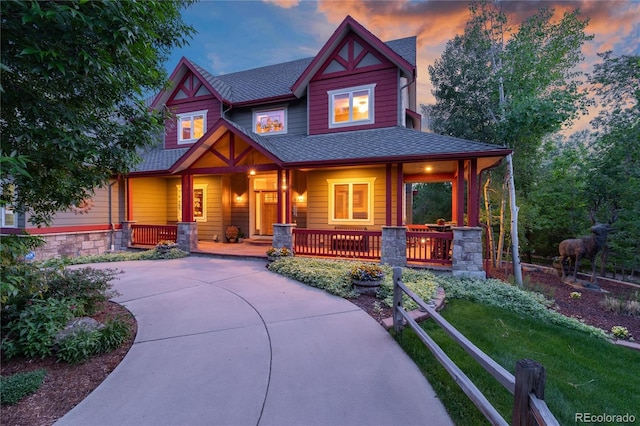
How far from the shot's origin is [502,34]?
9625 millimetres

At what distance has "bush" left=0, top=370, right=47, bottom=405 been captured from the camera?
91.5 inches

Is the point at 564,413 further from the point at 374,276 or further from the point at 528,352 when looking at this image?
the point at 374,276

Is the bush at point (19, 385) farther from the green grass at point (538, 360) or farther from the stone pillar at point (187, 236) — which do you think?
the stone pillar at point (187, 236)

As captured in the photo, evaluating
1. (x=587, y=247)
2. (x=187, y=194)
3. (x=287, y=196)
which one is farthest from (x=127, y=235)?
(x=587, y=247)

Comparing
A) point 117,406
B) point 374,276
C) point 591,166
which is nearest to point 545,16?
point 591,166

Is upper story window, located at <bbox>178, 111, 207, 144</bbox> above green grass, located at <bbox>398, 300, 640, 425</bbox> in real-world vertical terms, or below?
above

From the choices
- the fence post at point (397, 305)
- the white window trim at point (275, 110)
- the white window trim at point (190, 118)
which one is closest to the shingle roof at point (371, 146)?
the white window trim at point (275, 110)

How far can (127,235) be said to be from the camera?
10.5 metres

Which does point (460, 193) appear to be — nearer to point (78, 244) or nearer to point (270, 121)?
point (270, 121)

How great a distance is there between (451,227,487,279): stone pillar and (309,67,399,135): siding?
4514 mm

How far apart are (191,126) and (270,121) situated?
3.75 m

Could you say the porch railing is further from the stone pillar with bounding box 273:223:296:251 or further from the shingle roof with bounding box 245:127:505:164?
the stone pillar with bounding box 273:223:296:251

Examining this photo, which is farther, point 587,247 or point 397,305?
point 587,247

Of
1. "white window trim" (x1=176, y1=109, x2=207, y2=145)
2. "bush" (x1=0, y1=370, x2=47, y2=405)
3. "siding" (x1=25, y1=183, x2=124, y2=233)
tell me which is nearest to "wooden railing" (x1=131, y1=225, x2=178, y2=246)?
"siding" (x1=25, y1=183, x2=124, y2=233)
